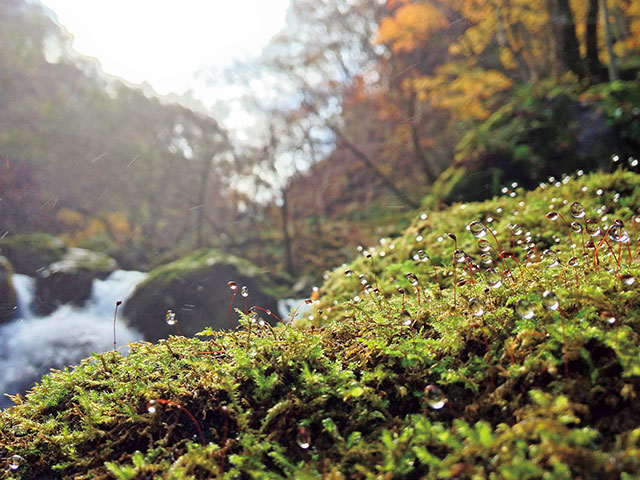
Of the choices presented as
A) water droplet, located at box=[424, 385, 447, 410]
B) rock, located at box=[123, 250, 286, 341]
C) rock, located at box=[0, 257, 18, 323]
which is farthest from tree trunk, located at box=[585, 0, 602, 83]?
rock, located at box=[0, 257, 18, 323]

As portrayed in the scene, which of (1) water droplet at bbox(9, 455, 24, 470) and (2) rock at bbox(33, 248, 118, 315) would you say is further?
(2) rock at bbox(33, 248, 118, 315)

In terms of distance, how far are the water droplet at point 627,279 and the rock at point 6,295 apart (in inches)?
288

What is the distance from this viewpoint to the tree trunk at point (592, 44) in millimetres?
8688

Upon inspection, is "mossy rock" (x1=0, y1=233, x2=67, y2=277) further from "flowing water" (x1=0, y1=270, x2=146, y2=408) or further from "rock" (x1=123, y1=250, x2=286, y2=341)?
"rock" (x1=123, y1=250, x2=286, y2=341)

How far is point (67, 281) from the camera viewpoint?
760 cm

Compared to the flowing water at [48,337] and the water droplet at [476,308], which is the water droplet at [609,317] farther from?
the flowing water at [48,337]

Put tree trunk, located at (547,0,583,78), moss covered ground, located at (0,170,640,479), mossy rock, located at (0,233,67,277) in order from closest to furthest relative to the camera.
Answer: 1. moss covered ground, located at (0,170,640,479)
2. mossy rock, located at (0,233,67,277)
3. tree trunk, located at (547,0,583,78)

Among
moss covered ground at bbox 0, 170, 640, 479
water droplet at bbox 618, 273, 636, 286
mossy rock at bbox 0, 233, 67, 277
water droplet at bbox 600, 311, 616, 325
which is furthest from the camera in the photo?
mossy rock at bbox 0, 233, 67, 277

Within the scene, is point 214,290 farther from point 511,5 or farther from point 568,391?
point 511,5

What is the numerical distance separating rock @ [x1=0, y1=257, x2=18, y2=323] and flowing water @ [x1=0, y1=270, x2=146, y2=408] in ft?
0.35

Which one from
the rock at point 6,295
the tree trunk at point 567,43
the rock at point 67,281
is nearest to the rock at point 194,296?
the rock at point 67,281

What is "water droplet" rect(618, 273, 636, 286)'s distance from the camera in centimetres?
139

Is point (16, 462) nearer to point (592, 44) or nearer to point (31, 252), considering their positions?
point (31, 252)

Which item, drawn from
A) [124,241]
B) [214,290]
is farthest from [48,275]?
[124,241]
